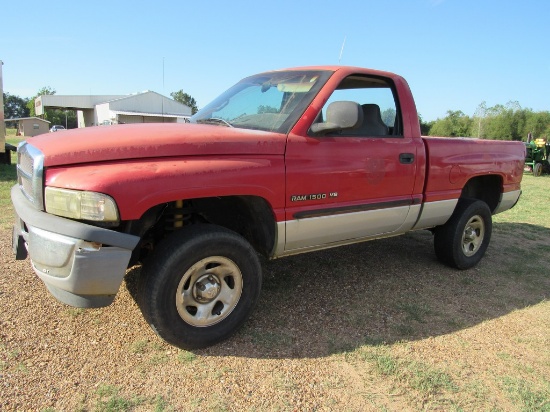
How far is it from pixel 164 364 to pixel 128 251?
2.64 ft

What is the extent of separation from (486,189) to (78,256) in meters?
4.80

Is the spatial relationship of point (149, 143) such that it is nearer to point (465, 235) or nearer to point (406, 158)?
point (406, 158)

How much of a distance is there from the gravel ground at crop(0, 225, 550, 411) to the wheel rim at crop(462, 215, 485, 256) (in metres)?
0.64

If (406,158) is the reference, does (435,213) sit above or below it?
below

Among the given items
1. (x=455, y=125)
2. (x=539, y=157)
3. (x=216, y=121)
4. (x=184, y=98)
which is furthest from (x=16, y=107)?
(x=216, y=121)

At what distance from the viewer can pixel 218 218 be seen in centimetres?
338

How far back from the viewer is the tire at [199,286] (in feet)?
8.65

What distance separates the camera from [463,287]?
13.9 feet

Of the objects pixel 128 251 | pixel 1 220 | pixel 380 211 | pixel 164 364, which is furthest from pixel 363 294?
pixel 1 220

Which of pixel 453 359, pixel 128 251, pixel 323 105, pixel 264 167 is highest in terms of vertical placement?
pixel 323 105

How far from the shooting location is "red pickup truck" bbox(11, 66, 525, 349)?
2393 millimetres

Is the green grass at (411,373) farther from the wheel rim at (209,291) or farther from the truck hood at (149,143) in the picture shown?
the truck hood at (149,143)

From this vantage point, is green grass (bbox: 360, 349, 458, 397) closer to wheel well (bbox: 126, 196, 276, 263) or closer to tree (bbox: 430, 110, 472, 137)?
wheel well (bbox: 126, 196, 276, 263)

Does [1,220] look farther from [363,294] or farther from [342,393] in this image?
[342,393]
